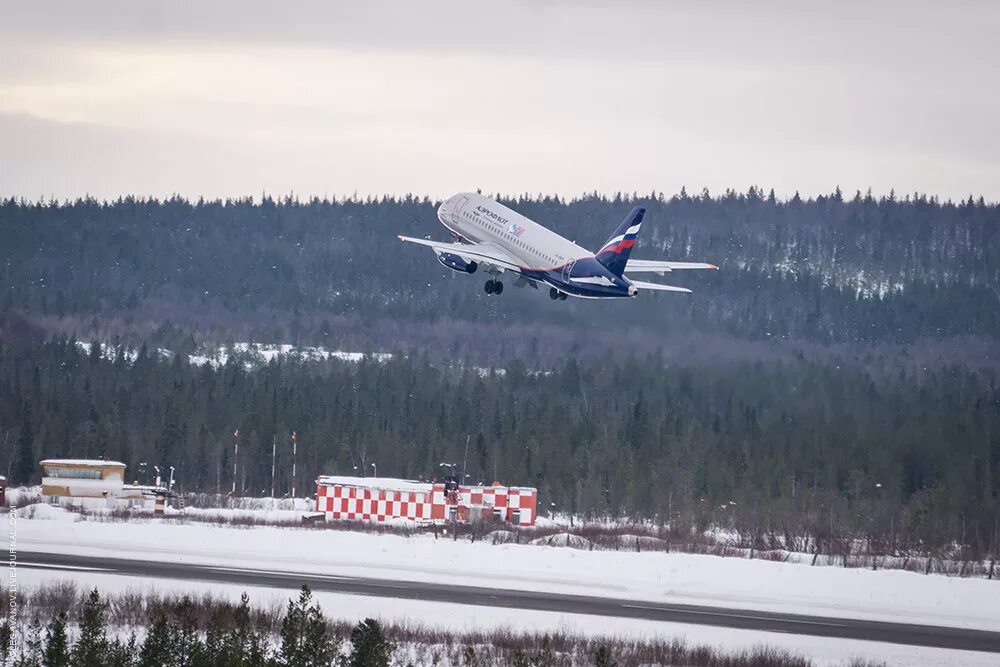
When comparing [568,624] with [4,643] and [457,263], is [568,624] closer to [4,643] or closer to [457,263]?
[4,643]

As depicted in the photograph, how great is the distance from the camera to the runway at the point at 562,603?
4972 cm

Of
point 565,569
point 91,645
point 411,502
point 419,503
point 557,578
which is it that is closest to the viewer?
point 91,645

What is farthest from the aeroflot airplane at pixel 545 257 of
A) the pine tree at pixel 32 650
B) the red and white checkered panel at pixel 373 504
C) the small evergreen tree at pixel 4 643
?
the small evergreen tree at pixel 4 643

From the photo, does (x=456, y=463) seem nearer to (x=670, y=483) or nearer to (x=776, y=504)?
(x=670, y=483)

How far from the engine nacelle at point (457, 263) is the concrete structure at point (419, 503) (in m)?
12.2

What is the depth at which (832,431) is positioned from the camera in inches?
4592

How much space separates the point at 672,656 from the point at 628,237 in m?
47.6

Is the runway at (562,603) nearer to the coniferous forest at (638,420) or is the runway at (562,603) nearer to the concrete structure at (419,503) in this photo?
the concrete structure at (419,503)

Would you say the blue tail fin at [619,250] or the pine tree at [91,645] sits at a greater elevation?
the blue tail fin at [619,250]

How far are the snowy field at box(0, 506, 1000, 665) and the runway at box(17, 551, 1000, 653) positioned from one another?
4.26ft

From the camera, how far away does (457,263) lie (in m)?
90.2

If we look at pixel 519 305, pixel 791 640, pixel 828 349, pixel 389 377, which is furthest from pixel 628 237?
pixel 389 377

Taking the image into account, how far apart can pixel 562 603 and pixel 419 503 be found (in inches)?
1524

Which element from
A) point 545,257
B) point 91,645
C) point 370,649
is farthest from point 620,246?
point 91,645
